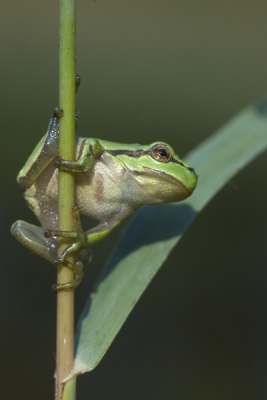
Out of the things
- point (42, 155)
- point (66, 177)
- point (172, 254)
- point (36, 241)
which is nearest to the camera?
point (66, 177)

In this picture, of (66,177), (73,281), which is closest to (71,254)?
(73,281)

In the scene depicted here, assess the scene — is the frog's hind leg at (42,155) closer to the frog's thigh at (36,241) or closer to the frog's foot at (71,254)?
the frog's thigh at (36,241)

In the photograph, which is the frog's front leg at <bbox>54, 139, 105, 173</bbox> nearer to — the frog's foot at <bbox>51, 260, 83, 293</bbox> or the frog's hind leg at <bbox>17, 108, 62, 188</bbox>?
the frog's hind leg at <bbox>17, 108, 62, 188</bbox>

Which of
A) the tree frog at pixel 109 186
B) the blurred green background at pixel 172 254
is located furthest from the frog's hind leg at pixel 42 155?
the blurred green background at pixel 172 254

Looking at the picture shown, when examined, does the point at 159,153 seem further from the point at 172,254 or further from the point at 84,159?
the point at 172,254

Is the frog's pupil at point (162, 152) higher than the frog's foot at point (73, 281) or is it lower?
higher

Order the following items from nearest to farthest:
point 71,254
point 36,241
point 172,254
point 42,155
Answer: point 71,254 → point 42,155 → point 36,241 → point 172,254
